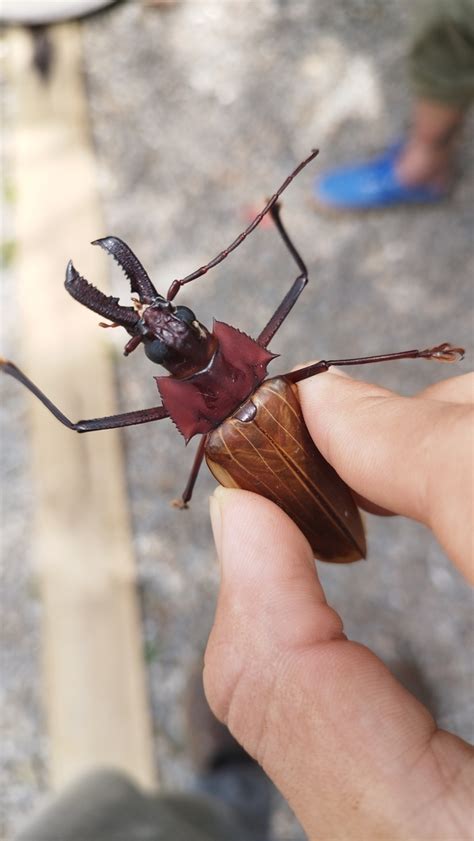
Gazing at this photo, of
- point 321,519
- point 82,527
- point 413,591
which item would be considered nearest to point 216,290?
point 82,527

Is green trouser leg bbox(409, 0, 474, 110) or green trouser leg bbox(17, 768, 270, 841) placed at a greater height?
green trouser leg bbox(409, 0, 474, 110)

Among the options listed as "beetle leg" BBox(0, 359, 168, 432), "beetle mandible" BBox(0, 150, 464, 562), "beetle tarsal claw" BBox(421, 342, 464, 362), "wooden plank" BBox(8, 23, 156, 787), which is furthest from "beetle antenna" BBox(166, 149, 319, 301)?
"wooden plank" BBox(8, 23, 156, 787)

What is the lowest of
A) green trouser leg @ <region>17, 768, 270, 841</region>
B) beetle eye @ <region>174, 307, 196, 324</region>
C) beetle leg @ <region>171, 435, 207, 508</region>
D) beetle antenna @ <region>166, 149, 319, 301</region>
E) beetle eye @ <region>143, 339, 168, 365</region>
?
green trouser leg @ <region>17, 768, 270, 841</region>

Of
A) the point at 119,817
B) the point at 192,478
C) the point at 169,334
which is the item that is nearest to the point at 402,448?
the point at 169,334

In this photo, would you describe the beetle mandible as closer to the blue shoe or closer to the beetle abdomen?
the beetle abdomen

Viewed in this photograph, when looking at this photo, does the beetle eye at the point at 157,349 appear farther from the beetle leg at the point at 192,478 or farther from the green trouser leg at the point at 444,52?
the green trouser leg at the point at 444,52

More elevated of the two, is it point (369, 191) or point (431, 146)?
point (431, 146)

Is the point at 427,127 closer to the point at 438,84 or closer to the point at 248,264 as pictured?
the point at 438,84
